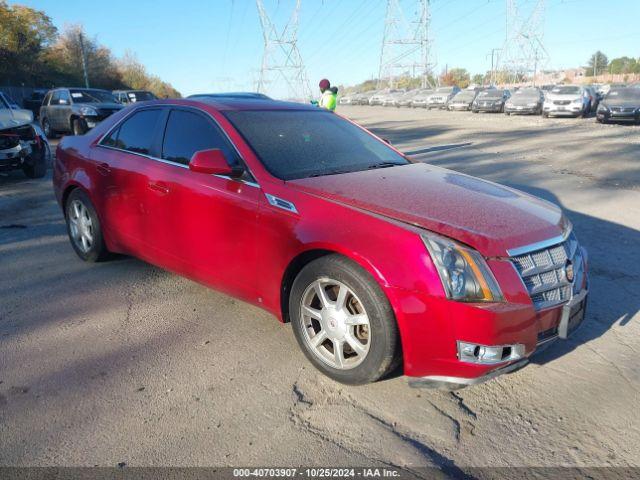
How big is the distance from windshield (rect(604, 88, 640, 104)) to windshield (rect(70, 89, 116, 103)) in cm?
1978

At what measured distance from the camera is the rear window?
4224 millimetres

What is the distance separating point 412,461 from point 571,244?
5.46ft

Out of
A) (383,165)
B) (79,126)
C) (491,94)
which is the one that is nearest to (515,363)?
(383,165)

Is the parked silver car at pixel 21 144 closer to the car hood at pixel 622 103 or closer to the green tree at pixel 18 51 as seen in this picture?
the car hood at pixel 622 103

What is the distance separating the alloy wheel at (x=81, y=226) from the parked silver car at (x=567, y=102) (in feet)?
82.7

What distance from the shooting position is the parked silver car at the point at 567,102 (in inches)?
975

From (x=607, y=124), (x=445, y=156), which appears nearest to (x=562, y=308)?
(x=445, y=156)

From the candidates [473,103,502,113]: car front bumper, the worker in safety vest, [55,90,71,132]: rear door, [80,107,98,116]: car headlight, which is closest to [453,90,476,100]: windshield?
[473,103,502,113]: car front bumper

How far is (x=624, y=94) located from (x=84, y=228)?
75.6ft

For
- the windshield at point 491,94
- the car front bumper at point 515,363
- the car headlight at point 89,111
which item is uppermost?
the windshield at point 491,94

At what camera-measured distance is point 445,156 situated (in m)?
12.4

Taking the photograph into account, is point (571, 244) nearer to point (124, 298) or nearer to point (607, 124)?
point (124, 298)

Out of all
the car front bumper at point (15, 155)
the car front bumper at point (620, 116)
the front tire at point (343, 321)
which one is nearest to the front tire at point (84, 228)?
the front tire at point (343, 321)

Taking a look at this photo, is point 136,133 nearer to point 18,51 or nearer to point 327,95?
point 327,95
